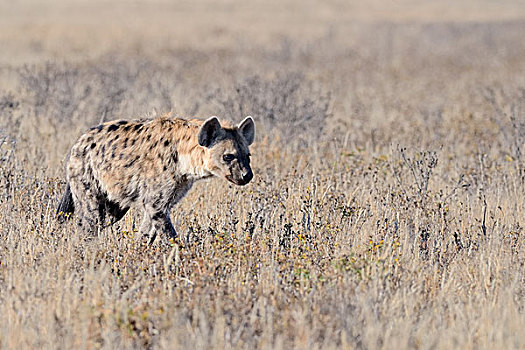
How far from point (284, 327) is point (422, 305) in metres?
1.19

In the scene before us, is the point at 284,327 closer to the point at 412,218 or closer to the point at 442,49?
the point at 412,218

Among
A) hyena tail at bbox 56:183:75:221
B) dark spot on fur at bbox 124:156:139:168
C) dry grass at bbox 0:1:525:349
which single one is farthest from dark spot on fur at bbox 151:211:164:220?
hyena tail at bbox 56:183:75:221

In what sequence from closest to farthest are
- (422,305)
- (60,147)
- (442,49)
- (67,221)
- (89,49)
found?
(422,305) < (67,221) < (60,147) < (89,49) < (442,49)

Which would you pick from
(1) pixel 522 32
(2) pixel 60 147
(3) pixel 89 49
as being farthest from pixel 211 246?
(1) pixel 522 32

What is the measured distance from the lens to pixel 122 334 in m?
4.68

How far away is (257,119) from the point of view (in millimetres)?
12500

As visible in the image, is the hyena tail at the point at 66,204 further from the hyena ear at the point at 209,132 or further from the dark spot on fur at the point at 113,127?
the hyena ear at the point at 209,132

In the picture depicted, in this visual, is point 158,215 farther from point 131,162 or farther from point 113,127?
point 113,127

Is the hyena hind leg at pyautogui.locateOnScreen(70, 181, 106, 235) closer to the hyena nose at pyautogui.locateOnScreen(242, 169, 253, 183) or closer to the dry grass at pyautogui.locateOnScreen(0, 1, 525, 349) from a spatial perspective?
the dry grass at pyautogui.locateOnScreen(0, 1, 525, 349)

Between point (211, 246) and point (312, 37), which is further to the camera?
point (312, 37)

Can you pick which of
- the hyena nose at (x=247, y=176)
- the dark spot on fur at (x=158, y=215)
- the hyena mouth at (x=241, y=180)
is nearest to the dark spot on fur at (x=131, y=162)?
the dark spot on fur at (x=158, y=215)

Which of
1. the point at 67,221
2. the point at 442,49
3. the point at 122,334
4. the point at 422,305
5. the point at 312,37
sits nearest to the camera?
the point at 122,334

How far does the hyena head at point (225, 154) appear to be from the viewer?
642 centimetres

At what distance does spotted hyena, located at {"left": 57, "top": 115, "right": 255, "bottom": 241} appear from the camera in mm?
6496
